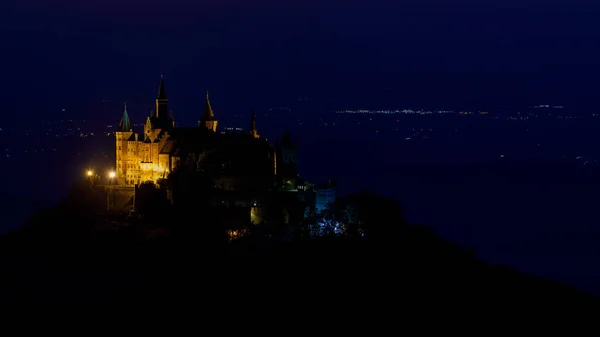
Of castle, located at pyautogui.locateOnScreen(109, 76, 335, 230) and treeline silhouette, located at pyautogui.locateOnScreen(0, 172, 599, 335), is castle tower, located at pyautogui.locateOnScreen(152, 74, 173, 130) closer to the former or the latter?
castle, located at pyautogui.locateOnScreen(109, 76, 335, 230)

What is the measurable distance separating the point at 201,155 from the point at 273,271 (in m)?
10.0

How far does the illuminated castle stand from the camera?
143ft

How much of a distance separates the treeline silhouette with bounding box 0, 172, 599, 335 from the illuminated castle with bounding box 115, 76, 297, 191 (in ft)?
7.37

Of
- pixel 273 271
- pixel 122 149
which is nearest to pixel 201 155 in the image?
pixel 122 149

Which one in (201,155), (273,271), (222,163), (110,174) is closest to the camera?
(273,271)

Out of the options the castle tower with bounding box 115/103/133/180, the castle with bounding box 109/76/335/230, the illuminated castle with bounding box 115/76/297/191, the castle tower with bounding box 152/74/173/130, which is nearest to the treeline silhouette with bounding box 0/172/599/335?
the castle with bounding box 109/76/335/230

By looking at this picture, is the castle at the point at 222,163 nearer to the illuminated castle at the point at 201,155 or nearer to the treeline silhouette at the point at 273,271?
the illuminated castle at the point at 201,155

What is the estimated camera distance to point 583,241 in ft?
266

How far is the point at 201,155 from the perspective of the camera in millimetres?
44625

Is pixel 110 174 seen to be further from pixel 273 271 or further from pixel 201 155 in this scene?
pixel 273 271

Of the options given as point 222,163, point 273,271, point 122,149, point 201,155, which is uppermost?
point 122,149

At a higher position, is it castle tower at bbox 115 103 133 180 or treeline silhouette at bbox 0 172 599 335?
castle tower at bbox 115 103 133 180

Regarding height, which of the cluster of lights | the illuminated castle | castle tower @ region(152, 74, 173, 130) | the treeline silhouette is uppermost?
castle tower @ region(152, 74, 173, 130)

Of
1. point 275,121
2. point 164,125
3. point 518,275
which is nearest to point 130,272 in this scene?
point 164,125
